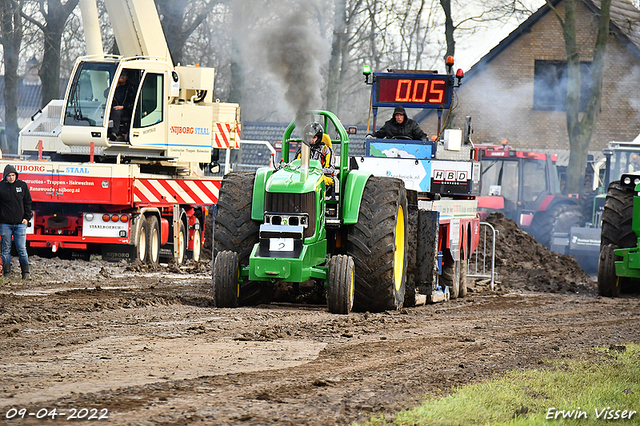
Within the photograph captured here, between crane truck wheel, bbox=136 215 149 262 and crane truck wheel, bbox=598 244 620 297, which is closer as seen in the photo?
crane truck wheel, bbox=598 244 620 297

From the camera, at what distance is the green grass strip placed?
5.35 m

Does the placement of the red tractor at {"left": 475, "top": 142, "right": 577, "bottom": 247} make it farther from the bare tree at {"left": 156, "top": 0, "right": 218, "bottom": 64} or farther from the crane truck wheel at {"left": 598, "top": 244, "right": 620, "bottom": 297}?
the crane truck wheel at {"left": 598, "top": 244, "right": 620, "bottom": 297}

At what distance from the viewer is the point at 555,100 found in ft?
132

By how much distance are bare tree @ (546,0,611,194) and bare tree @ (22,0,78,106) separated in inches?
631

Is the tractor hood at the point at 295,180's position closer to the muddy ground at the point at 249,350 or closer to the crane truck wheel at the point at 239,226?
the crane truck wheel at the point at 239,226

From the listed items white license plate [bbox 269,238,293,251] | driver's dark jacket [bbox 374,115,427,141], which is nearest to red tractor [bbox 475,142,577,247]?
driver's dark jacket [bbox 374,115,427,141]

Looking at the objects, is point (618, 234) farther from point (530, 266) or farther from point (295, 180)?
point (295, 180)

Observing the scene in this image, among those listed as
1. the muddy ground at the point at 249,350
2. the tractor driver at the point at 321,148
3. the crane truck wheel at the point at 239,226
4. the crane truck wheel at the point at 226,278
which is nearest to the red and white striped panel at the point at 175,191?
the muddy ground at the point at 249,350

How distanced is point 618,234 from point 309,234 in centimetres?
700

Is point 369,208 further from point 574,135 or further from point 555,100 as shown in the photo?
point 555,100

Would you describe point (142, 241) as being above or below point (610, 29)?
below

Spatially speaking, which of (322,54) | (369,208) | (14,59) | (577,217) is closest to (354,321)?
(369,208)

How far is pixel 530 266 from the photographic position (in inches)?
731

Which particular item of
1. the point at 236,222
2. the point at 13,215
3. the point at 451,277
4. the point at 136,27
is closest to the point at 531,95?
the point at 136,27
